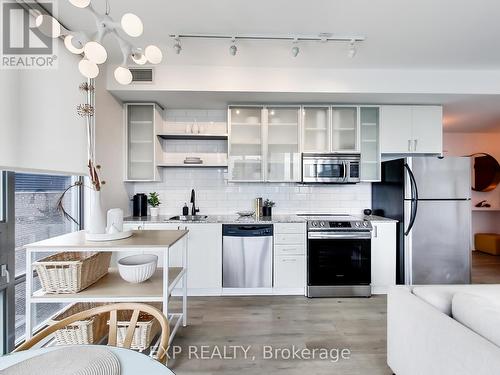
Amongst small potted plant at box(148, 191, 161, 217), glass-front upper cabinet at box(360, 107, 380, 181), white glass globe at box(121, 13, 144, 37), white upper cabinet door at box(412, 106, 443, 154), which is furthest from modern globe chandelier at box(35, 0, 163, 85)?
white upper cabinet door at box(412, 106, 443, 154)

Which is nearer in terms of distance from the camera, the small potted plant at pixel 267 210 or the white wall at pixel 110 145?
the white wall at pixel 110 145

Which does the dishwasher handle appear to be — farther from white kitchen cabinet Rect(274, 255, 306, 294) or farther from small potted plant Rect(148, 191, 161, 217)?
small potted plant Rect(148, 191, 161, 217)

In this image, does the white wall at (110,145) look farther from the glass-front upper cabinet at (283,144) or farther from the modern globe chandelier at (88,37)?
the glass-front upper cabinet at (283,144)

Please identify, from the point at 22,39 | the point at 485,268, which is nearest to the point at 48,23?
the point at 22,39

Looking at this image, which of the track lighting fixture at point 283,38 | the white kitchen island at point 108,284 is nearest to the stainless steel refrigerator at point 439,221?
the track lighting fixture at point 283,38

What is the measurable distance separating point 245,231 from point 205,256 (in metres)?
0.56

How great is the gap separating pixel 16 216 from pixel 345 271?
3.19 m

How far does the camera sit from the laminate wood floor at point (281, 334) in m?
1.94

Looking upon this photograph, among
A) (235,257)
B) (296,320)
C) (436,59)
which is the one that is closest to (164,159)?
(235,257)

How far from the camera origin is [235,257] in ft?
10.4

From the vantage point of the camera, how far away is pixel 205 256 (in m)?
3.15

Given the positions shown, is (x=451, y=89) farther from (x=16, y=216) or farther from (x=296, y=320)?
(x=16, y=216)

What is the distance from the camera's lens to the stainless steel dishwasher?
3.16m

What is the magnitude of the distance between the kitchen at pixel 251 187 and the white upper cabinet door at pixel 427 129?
27 millimetres
